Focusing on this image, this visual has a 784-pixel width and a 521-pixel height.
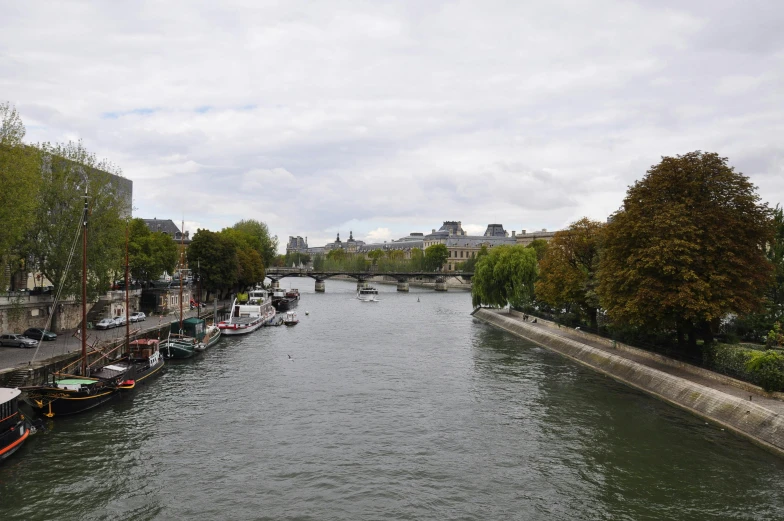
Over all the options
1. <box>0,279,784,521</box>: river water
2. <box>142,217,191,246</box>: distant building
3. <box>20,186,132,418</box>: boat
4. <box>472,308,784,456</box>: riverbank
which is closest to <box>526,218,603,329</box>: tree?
<box>472,308,784,456</box>: riverbank

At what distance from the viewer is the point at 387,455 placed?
27.4 metres

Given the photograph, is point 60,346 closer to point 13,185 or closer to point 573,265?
point 13,185

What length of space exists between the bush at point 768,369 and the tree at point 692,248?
4965 millimetres

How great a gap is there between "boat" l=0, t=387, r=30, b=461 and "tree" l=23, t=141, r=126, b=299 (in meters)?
24.6

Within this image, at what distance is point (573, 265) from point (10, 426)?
171ft

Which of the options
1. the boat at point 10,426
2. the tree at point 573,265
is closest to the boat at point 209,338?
the boat at point 10,426

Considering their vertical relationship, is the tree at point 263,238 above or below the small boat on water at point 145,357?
above

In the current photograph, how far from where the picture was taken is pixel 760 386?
3189 centimetres

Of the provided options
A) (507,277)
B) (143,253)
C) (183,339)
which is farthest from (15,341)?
(507,277)

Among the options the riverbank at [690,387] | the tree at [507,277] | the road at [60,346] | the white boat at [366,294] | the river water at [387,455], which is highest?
the tree at [507,277]

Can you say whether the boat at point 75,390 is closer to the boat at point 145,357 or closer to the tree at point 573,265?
the boat at point 145,357

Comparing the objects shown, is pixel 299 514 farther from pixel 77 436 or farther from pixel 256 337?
pixel 256 337

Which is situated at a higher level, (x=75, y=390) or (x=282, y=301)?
(x=282, y=301)

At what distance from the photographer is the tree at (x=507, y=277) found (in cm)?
8600
